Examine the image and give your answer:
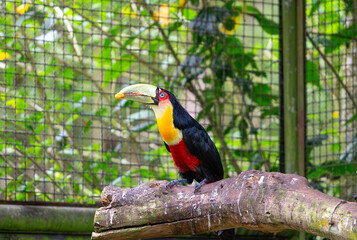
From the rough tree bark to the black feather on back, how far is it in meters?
0.41

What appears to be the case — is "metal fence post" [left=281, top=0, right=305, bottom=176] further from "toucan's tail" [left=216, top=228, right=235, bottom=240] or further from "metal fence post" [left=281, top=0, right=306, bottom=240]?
"toucan's tail" [left=216, top=228, right=235, bottom=240]

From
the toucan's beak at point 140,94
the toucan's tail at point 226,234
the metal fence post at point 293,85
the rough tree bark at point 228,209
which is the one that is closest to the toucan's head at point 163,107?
the toucan's beak at point 140,94

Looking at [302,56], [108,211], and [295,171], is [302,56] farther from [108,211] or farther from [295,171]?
[108,211]

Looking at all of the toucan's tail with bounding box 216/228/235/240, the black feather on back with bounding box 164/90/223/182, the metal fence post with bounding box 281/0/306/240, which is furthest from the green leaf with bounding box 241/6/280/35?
the toucan's tail with bounding box 216/228/235/240

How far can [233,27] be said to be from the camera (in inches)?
148

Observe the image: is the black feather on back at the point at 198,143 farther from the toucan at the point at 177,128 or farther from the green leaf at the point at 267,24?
the green leaf at the point at 267,24

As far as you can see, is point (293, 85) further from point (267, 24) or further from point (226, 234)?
point (226, 234)

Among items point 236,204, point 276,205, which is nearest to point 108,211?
point 236,204

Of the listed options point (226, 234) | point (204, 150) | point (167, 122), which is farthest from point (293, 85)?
point (226, 234)

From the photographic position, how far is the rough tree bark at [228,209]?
1.68 metres

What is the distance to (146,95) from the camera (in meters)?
2.69

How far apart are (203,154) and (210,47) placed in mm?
1294

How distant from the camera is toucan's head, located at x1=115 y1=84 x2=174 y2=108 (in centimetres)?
268

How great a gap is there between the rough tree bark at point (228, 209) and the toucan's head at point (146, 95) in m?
0.53
